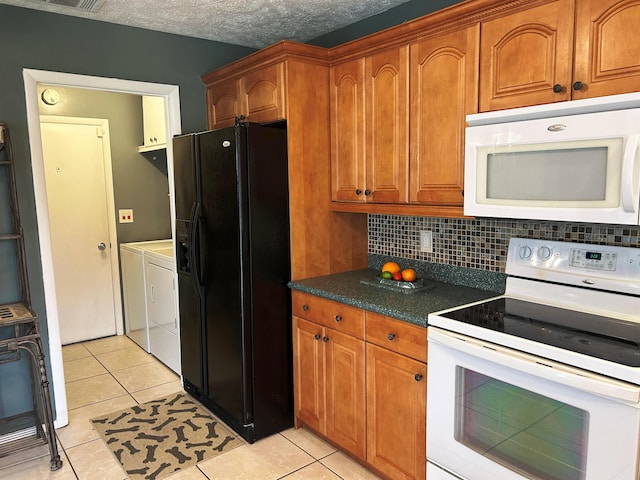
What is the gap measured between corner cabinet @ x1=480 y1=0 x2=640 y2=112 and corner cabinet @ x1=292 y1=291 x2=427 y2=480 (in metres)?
1.05

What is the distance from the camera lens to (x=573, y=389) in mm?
1455

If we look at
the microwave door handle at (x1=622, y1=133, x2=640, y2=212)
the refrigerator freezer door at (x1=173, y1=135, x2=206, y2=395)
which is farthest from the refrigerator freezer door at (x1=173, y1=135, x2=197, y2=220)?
the microwave door handle at (x1=622, y1=133, x2=640, y2=212)

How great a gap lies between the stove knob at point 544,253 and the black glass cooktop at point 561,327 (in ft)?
0.68

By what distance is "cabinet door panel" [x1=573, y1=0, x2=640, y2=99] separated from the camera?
1.57 m

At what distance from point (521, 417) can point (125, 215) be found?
156 inches

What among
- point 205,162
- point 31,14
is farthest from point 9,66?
point 205,162

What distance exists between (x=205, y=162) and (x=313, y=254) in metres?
0.83

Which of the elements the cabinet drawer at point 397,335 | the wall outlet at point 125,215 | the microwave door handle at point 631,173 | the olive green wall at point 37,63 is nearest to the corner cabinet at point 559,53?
the microwave door handle at point 631,173

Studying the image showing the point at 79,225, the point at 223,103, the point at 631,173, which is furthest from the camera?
the point at 79,225

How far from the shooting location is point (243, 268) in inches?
102

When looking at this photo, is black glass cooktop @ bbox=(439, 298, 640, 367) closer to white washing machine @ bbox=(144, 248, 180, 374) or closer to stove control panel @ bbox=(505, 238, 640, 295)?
stove control panel @ bbox=(505, 238, 640, 295)

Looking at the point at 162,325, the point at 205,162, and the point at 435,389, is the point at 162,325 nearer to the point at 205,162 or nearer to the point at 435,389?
the point at 205,162

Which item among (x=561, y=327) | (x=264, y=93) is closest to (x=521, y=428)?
(x=561, y=327)

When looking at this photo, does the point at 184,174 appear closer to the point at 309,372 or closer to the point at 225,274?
the point at 225,274
